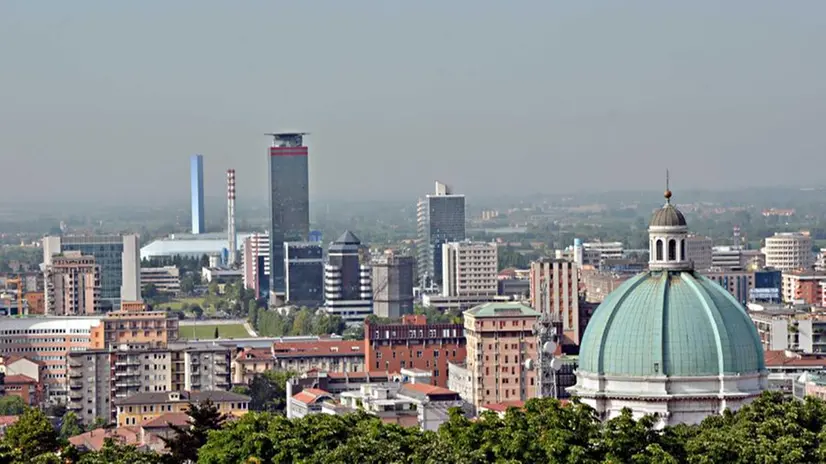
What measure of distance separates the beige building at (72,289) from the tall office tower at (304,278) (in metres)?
30.2

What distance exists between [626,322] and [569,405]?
4.16 m

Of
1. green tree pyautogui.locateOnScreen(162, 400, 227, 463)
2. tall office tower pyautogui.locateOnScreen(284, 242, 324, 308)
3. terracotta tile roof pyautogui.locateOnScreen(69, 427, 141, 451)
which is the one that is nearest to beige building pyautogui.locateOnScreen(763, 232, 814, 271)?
tall office tower pyautogui.locateOnScreen(284, 242, 324, 308)

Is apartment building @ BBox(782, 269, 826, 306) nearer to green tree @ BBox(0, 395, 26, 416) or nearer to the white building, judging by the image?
green tree @ BBox(0, 395, 26, 416)

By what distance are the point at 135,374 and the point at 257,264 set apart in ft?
298

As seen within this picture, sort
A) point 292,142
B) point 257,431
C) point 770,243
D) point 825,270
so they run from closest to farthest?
point 257,431, point 825,270, point 770,243, point 292,142

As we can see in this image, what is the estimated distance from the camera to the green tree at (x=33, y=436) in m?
45.7

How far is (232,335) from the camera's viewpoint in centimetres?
12512

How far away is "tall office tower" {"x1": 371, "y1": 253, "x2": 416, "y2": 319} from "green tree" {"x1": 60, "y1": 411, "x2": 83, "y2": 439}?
2195 inches

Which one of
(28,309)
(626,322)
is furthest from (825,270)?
(626,322)

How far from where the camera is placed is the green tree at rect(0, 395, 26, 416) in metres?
80.6

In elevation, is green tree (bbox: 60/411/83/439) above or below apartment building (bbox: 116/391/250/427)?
below

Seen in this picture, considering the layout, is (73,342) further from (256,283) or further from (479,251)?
(256,283)

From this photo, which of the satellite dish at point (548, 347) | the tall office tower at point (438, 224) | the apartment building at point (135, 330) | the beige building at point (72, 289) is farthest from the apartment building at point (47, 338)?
the tall office tower at point (438, 224)

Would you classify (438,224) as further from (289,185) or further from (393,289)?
(393,289)
